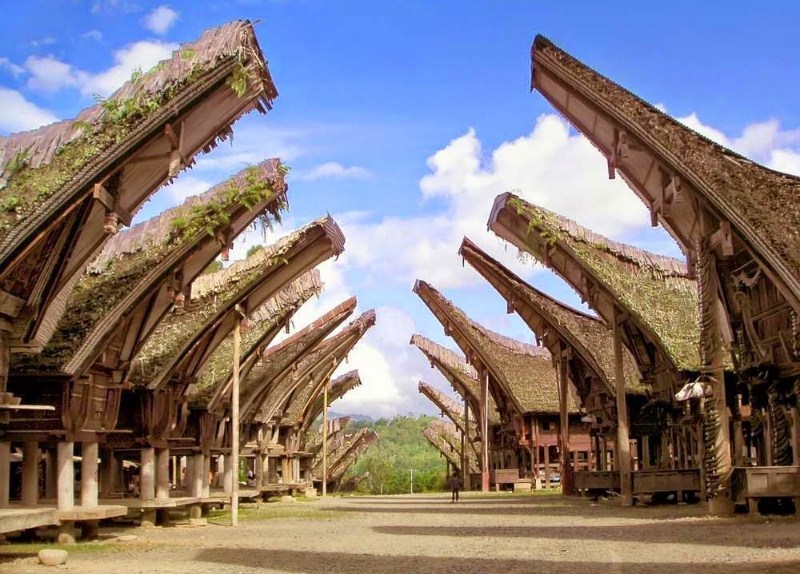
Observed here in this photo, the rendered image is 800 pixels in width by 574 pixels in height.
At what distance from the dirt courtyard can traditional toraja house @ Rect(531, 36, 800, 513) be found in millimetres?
1965

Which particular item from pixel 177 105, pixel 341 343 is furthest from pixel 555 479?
pixel 177 105

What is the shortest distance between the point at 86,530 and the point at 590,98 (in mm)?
11224

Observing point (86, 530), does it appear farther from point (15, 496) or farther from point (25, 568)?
point (15, 496)

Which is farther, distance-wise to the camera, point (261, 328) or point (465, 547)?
point (261, 328)

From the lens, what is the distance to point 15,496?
969 inches

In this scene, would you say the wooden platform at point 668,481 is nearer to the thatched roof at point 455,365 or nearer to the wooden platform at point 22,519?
the wooden platform at point 22,519

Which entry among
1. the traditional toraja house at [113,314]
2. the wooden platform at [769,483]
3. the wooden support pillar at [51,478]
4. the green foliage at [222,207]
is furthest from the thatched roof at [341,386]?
the wooden platform at [769,483]

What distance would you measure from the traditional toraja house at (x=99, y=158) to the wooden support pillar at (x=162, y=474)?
21.7 ft

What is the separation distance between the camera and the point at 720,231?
56.2 feet

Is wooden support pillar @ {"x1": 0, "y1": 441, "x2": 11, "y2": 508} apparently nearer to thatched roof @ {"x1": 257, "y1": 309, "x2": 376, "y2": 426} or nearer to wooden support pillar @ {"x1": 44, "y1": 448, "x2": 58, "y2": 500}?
wooden support pillar @ {"x1": 44, "y1": 448, "x2": 58, "y2": 500}

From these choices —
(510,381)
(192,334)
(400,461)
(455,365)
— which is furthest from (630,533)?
(400,461)

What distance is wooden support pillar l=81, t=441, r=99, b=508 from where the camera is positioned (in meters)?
16.2

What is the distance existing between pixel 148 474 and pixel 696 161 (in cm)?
1187

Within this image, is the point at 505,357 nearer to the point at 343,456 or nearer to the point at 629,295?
the point at 343,456
